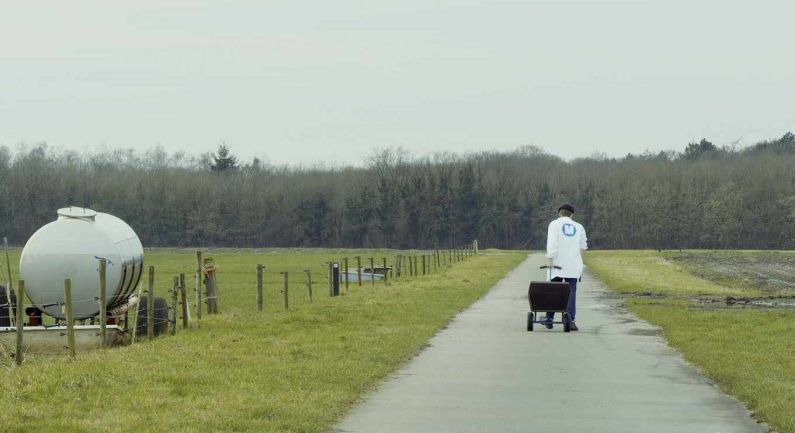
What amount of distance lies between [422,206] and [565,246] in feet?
390

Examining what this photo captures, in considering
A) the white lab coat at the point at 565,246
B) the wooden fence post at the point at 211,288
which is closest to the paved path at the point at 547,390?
the white lab coat at the point at 565,246

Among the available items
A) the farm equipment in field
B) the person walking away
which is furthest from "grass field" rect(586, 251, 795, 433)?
the farm equipment in field

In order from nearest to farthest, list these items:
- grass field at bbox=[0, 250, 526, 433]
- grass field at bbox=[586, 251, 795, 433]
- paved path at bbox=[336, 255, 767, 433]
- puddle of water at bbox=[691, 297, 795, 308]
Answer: grass field at bbox=[0, 250, 526, 433] < paved path at bbox=[336, 255, 767, 433] < grass field at bbox=[586, 251, 795, 433] < puddle of water at bbox=[691, 297, 795, 308]

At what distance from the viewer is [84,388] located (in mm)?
12258

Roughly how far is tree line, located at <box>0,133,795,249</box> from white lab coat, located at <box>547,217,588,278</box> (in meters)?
116

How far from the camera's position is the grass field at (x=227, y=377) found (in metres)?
10.4

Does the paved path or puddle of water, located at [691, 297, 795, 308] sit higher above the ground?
the paved path

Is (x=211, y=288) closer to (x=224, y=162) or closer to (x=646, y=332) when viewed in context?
(x=646, y=332)

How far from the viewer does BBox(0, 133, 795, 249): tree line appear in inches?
5290

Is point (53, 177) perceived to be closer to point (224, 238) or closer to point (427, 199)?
point (224, 238)

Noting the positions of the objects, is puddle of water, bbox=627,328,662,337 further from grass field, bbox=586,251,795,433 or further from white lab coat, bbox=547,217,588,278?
white lab coat, bbox=547,217,588,278

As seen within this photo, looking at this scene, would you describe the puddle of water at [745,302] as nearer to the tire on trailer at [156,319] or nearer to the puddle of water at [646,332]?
the puddle of water at [646,332]

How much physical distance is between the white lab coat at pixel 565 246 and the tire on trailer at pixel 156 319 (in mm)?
7101

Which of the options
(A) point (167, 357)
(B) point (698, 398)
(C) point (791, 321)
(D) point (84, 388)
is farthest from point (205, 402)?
(C) point (791, 321)
